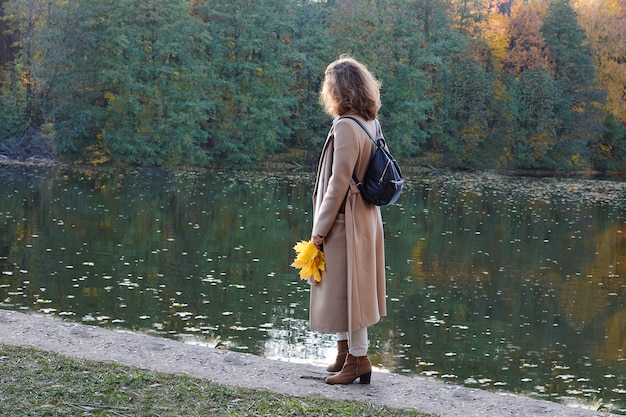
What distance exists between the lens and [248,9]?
125 feet

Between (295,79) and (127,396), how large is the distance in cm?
3588

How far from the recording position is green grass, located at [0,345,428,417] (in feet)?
14.9

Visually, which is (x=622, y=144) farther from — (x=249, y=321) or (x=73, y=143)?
(x=249, y=321)

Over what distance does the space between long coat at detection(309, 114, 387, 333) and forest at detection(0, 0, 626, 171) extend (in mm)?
29681

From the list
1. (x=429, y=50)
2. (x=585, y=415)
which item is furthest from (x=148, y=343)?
(x=429, y=50)

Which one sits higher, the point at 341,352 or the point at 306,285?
the point at 341,352

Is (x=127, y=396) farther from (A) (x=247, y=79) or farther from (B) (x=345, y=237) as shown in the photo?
(A) (x=247, y=79)

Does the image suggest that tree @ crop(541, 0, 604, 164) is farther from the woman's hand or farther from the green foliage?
the woman's hand

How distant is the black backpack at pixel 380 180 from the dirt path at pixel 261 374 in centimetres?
116

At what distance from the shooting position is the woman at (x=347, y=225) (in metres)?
5.23

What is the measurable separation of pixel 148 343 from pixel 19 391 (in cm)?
160

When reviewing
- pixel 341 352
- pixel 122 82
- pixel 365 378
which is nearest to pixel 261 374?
pixel 341 352

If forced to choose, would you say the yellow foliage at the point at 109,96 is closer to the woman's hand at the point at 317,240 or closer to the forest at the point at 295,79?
the forest at the point at 295,79

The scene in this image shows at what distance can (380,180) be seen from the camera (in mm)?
5227
